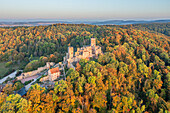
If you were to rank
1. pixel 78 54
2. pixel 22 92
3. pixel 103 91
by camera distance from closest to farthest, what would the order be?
pixel 22 92 → pixel 103 91 → pixel 78 54

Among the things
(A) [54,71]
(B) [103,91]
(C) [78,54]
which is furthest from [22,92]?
(B) [103,91]

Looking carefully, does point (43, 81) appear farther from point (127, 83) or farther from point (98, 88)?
point (127, 83)

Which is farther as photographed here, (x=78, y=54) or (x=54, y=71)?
(x=78, y=54)

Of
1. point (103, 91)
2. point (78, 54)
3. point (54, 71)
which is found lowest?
point (103, 91)

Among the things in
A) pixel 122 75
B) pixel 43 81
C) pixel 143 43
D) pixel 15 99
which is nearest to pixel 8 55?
pixel 43 81

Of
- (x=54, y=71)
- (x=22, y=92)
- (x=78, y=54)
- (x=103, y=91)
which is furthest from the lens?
(x=78, y=54)

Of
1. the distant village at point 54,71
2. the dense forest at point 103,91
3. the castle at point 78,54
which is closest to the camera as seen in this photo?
the dense forest at point 103,91

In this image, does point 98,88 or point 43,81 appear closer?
point 98,88

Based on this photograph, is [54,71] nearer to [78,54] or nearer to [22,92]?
[22,92]

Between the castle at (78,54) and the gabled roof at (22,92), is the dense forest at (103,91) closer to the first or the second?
the gabled roof at (22,92)

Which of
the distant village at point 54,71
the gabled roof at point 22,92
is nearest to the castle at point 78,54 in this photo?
the distant village at point 54,71

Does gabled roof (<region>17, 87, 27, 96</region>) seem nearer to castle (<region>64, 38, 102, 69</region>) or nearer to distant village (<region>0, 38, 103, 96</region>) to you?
distant village (<region>0, 38, 103, 96</region>)
